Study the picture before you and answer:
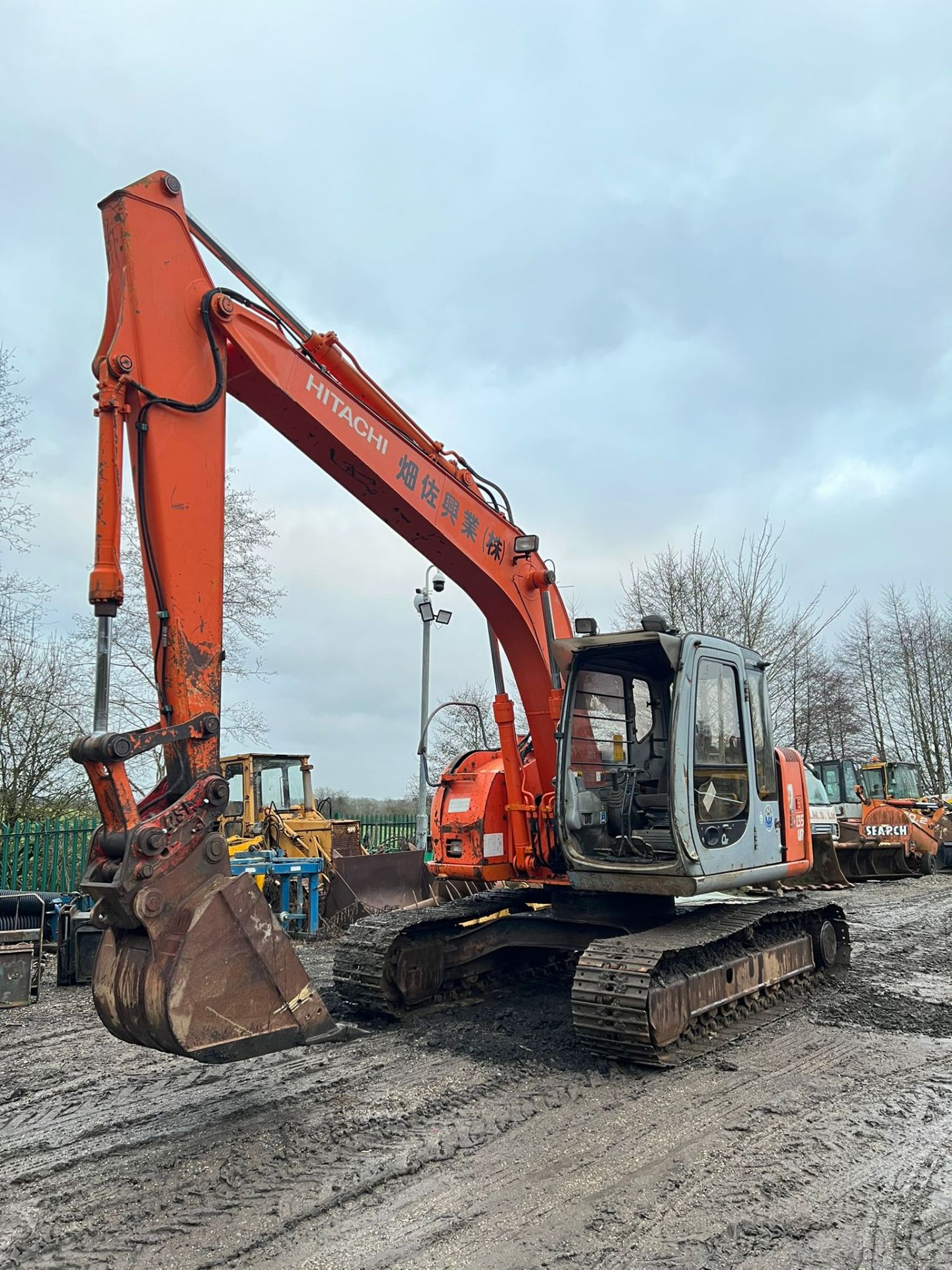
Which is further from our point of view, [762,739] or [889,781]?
[889,781]

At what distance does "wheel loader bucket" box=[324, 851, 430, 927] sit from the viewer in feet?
39.2

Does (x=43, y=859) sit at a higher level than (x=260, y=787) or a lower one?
lower

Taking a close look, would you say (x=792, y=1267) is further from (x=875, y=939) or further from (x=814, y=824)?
(x=814, y=824)

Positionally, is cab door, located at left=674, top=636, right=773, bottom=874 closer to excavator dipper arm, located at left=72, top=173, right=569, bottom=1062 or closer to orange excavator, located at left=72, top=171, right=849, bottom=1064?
orange excavator, located at left=72, top=171, right=849, bottom=1064

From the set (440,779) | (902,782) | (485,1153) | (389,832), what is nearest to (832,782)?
Result: (902,782)

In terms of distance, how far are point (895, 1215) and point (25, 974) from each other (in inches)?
248

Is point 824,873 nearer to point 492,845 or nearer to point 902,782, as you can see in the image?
point 902,782

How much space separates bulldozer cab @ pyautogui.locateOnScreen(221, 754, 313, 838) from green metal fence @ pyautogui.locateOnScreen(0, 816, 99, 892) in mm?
3622

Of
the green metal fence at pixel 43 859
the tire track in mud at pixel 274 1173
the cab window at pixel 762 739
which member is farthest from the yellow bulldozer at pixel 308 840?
the tire track in mud at pixel 274 1173

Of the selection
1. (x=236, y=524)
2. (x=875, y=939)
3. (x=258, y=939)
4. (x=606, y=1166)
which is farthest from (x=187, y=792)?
(x=236, y=524)

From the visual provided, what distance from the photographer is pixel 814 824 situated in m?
16.7

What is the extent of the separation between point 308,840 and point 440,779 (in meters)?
5.73

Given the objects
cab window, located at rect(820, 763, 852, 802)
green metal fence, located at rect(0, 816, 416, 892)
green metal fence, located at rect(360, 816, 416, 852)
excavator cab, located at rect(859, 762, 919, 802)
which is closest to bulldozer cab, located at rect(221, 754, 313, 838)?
green metal fence, located at rect(0, 816, 416, 892)

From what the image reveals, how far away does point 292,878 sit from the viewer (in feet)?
37.0
